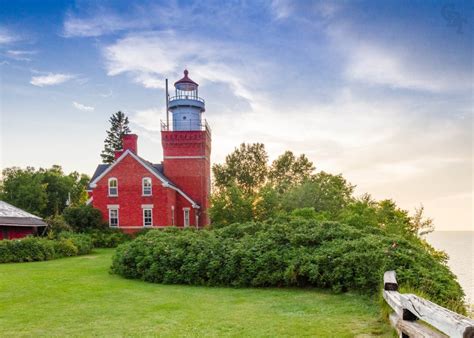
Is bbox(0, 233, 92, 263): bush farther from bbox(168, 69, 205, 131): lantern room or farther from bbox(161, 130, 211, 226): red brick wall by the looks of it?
bbox(168, 69, 205, 131): lantern room

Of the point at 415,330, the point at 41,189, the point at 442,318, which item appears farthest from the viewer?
the point at 41,189

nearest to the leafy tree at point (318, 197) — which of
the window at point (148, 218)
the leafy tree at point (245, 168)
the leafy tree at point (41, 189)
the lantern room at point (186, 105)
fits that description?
the window at point (148, 218)

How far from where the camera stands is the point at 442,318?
371cm

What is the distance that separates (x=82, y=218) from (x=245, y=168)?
25.3 metres

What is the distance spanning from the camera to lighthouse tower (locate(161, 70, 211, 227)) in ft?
126

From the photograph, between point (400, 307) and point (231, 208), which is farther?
point (231, 208)

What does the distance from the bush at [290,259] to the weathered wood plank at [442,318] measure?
2.72 metres

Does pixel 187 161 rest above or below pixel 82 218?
above

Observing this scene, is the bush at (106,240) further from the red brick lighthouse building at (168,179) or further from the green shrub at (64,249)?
the green shrub at (64,249)

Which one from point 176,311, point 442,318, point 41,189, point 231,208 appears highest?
point 41,189

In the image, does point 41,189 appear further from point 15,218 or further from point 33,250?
point 33,250

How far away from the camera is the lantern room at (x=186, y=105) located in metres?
39.3

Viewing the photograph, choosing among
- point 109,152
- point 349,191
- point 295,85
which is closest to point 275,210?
point 349,191

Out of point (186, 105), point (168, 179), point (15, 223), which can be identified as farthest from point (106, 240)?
point (186, 105)
